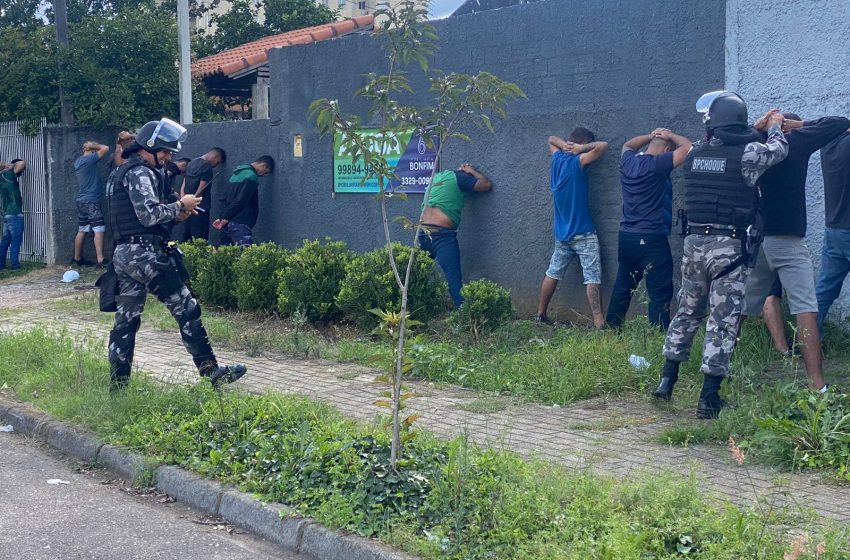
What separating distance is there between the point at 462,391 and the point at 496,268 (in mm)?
3328

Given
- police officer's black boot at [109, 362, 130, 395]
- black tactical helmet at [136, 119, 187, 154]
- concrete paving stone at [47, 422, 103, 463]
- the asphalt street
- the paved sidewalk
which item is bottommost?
the asphalt street

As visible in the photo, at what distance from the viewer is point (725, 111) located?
6.53 meters

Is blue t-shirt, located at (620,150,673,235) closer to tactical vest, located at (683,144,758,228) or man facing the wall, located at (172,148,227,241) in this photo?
tactical vest, located at (683,144,758,228)

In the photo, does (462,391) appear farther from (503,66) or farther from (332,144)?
(332,144)

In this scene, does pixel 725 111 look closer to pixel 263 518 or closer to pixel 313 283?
pixel 263 518

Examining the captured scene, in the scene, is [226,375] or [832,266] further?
[832,266]

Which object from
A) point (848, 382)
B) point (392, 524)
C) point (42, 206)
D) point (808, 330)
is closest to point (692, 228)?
Result: point (808, 330)

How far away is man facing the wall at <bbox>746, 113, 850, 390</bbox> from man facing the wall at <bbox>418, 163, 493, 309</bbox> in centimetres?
386

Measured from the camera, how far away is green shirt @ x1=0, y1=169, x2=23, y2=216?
1659 centimetres

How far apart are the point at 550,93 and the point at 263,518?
622 cm

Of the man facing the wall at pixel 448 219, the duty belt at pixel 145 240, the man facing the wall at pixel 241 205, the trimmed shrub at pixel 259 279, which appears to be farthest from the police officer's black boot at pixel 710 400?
the man facing the wall at pixel 241 205

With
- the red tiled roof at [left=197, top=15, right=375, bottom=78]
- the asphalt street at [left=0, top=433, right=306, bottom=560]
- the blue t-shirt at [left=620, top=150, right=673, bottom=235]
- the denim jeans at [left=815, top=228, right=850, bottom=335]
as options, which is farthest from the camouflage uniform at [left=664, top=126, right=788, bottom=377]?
the red tiled roof at [left=197, top=15, right=375, bottom=78]

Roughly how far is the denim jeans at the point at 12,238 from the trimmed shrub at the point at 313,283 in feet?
26.0

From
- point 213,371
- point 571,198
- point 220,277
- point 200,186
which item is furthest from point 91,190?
point 213,371
